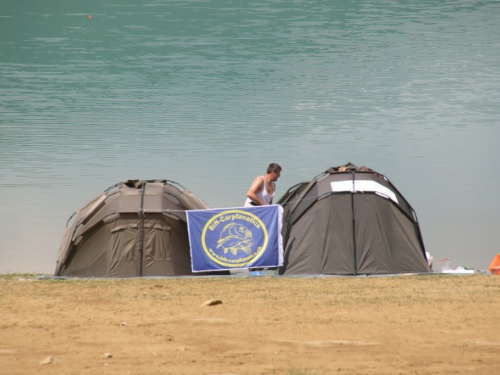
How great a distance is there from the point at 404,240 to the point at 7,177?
42.0ft

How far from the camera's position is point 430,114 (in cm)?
3375

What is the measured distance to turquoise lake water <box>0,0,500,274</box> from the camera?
20094 mm

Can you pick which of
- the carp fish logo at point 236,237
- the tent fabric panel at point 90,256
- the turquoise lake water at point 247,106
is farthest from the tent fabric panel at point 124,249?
the turquoise lake water at point 247,106

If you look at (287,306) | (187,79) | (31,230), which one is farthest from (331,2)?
(287,306)

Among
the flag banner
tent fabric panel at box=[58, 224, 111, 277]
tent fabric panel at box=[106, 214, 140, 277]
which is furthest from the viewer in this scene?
the flag banner

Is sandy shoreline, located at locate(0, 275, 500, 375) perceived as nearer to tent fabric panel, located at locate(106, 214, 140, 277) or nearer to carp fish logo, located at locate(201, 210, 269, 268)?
tent fabric panel, located at locate(106, 214, 140, 277)

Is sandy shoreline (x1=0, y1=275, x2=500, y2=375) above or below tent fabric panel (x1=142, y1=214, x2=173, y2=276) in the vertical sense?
below

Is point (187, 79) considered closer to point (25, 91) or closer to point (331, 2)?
point (25, 91)

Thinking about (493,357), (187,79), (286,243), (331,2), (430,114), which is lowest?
(493,357)

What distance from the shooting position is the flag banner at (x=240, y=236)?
13344mm

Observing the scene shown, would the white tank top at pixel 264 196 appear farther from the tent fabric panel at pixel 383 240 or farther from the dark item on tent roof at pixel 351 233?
the tent fabric panel at pixel 383 240

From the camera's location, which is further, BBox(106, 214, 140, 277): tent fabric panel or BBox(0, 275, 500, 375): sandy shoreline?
BBox(106, 214, 140, 277): tent fabric panel

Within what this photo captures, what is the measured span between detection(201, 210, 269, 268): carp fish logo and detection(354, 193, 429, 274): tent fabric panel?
4.92 feet

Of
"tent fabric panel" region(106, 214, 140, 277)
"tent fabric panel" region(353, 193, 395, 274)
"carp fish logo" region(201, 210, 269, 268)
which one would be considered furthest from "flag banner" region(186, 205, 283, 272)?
"tent fabric panel" region(353, 193, 395, 274)
